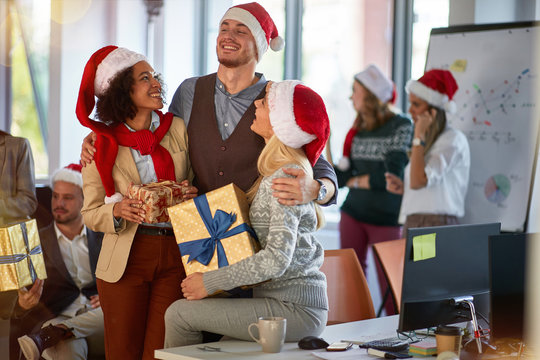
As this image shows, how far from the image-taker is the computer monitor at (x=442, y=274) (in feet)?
6.97

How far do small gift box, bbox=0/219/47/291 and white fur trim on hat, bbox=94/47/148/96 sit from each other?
2.77ft

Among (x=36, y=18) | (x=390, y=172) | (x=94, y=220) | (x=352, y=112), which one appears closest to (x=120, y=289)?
(x=94, y=220)

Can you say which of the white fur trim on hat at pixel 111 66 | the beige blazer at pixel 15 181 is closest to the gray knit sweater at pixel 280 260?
the white fur trim on hat at pixel 111 66

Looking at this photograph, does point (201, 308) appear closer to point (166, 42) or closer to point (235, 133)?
point (235, 133)

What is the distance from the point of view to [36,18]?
7781 millimetres

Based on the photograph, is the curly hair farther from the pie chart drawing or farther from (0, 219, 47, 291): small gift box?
the pie chart drawing

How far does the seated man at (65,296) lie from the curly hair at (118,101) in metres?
1.21

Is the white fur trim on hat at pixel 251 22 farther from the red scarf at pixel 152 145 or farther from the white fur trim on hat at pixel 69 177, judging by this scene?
the white fur trim on hat at pixel 69 177

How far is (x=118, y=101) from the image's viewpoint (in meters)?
2.61

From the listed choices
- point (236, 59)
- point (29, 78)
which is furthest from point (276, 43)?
point (29, 78)

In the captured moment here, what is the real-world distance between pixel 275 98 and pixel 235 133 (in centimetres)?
31

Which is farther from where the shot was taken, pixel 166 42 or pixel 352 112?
pixel 166 42

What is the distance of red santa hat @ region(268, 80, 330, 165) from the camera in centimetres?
232

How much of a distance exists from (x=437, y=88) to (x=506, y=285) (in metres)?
2.59
